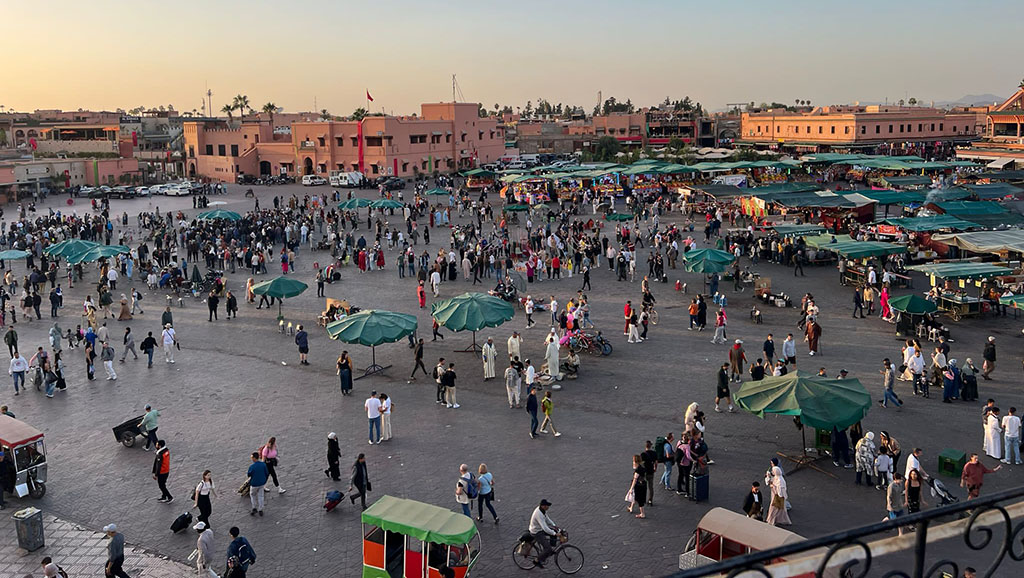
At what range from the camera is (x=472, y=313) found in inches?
727

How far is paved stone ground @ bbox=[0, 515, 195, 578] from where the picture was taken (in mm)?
10555

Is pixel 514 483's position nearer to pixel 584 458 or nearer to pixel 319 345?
pixel 584 458

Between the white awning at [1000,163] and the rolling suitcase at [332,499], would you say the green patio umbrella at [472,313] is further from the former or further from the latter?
the white awning at [1000,163]

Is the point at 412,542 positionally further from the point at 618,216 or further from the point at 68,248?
the point at 618,216

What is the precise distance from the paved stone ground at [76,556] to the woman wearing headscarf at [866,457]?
9881 millimetres

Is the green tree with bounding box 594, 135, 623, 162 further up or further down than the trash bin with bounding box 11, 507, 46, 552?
further up

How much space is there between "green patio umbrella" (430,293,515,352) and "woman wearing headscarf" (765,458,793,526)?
8.29m

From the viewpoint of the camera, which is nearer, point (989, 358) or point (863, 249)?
point (989, 358)

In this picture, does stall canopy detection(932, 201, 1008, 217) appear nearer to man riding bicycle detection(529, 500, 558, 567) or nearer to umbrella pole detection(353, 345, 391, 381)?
umbrella pole detection(353, 345, 391, 381)

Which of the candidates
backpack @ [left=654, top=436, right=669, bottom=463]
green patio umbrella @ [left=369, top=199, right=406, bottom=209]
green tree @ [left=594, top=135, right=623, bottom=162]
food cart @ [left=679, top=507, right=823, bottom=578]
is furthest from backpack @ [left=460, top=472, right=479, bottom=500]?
green tree @ [left=594, top=135, right=623, bottom=162]

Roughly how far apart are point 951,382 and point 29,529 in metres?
16.2

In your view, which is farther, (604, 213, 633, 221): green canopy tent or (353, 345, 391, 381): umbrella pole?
(604, 213, 633, 221): green canopy tent

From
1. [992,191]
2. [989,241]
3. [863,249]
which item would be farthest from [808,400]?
[992,191]

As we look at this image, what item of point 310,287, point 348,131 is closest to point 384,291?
point 310,287
